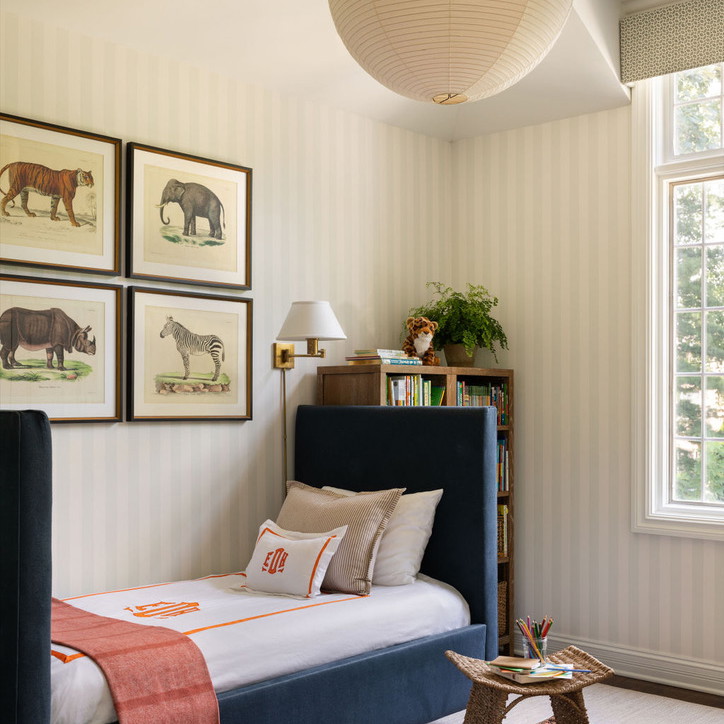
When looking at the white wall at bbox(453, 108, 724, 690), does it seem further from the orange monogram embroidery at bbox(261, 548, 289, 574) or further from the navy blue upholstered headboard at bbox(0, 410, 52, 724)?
the navy blue upholstered headboard at bbox(0, 410, 52, 724)

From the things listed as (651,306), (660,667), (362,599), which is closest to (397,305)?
(651,306)

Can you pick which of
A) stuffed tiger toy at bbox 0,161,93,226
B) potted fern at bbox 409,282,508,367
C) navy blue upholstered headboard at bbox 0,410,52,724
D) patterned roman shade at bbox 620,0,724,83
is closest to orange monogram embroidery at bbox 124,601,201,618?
navy blue upholstered headboard at bbox 0,410,52,724

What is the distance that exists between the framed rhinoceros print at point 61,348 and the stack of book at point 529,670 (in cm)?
172

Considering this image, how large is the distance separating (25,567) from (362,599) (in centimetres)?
136

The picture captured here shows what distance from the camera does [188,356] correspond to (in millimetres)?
3686

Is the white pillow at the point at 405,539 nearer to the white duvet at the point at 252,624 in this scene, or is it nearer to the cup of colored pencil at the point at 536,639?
the white duvet at the point at 252,624

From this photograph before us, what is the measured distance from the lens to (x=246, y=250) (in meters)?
3.89

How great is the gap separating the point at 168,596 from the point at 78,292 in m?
1.17

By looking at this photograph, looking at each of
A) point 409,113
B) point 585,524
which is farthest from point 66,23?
point 585,524

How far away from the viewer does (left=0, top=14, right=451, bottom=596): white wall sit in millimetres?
3318

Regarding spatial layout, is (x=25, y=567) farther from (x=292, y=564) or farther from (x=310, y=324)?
(x=310, y=324)

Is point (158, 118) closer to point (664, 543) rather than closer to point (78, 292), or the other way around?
point (78, 292)

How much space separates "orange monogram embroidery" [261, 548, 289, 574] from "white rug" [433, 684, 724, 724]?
946 millimetres

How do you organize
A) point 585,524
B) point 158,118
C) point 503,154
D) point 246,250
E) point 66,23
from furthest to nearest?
point 503,154 < point 585,524 < point 246,250 < point 158,118 < point 66,23
